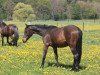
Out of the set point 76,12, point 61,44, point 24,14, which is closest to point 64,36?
point 61,44

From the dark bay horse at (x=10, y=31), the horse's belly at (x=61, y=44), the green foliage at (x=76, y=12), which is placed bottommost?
the green foliage at (x=76, y=12)

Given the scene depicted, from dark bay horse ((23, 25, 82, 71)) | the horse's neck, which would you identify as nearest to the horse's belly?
dark bay horse ((23, 25, 82, 71))

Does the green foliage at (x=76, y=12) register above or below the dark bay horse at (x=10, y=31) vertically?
below

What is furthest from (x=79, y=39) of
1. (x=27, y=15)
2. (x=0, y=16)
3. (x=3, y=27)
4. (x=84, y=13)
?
(x=84, y=13)

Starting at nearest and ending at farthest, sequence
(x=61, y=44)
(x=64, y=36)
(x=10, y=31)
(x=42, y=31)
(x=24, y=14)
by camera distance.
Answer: (x=64, y=36)
(x=61, y=44)
(x=42, y=31)
(x=10, y=31)
(x=24, y=14)

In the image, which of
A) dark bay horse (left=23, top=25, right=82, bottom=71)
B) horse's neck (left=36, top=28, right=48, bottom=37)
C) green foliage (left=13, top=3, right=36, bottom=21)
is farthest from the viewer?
green foliage (left=13, top=3, right=36, bottom=21)

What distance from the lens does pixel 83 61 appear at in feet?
56.7

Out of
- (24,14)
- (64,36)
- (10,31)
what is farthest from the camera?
(24,14)

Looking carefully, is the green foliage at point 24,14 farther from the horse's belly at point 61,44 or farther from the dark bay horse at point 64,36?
the horse's belly at point 61,44

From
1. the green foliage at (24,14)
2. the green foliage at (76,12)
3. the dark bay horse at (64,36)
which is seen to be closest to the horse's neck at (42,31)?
the dark bay horse at (64,36)

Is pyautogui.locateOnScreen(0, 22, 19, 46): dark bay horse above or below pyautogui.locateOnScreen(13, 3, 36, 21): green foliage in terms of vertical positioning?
above

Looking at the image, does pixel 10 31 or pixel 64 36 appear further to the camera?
pixel 10 31

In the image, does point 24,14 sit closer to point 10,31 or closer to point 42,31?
point 10,31

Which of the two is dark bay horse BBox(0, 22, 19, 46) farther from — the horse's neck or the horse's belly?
the horse's belly
